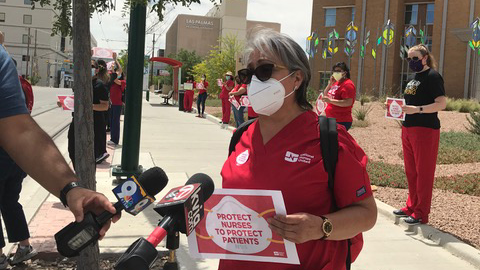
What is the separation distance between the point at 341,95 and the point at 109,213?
6.90m

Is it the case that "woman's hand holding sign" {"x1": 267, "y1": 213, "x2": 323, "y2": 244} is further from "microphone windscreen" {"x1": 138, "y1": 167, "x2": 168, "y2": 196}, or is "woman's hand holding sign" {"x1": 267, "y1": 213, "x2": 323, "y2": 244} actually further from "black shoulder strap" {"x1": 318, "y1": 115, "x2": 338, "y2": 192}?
"microphone windscreen" {"x1": 138, "y1": 167, "x2": 168, "y2": 196}

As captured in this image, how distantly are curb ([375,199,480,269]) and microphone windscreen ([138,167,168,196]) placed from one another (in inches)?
170

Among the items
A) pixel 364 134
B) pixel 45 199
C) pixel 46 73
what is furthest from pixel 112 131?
pixel 46 73

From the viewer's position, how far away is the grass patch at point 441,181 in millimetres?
8523

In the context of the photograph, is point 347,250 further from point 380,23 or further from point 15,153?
point 380,23

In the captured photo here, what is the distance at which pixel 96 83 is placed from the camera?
8656 millimetres

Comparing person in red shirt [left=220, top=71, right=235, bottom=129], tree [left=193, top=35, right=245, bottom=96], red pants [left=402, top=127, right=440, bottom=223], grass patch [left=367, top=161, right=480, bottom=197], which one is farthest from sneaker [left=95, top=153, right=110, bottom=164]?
tree [left=193, top=35, right=245, bottom=96]

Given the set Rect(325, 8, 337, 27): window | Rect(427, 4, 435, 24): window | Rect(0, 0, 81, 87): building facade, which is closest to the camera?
Rect(427, 4, 435, 24): window

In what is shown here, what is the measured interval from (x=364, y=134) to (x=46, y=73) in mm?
94022

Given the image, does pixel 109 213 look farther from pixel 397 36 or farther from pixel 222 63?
pixel 397 36

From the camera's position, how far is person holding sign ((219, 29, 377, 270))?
2.17 metres

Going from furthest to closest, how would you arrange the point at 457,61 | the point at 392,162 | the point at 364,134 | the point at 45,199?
the point at 457,61, the point at 364,134, the point at 392,162, the point at 45,199

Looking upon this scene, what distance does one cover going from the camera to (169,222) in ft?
5.20

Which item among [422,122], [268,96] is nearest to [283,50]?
[268,96]
